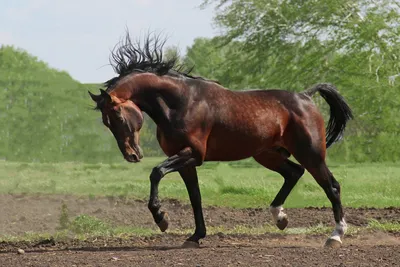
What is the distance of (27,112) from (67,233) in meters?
26.9

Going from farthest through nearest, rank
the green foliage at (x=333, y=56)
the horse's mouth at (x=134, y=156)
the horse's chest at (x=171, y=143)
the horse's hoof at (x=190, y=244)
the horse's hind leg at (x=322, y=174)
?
the green foliage at (x=333, y=56) < the horse's hind leg at (x=322, y=174) < the horse's hoof at (x=190, y=244) < the horse's chest at (x=171, y=143) < the horse's mouth at (x=134, y=156)

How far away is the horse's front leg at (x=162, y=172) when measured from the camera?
27.3 feet

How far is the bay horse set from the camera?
845 centimetres

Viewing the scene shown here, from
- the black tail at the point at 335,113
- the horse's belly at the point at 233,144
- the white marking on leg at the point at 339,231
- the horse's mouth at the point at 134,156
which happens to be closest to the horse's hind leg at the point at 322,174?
the white marking on leg at the point at 339,231

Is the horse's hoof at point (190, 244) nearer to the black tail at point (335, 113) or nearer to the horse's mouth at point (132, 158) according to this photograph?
the horse's mouth at point (132, 158)

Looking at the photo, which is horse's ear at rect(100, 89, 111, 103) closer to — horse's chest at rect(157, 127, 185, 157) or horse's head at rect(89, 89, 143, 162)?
horse's head at rect(89, 89, 143, 162)

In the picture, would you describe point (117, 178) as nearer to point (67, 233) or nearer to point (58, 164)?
point (58, 164)

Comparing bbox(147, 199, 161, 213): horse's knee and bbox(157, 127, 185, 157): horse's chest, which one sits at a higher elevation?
bbox(157, 127, 185, 157): horse's chest

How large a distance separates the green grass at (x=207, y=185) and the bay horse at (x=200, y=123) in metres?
5.43

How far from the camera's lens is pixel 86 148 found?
89.5 ft

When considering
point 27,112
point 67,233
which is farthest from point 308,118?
point 27,112

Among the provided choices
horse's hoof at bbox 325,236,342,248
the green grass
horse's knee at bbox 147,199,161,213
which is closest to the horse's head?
horse's knee at bbox 147,199,161,213

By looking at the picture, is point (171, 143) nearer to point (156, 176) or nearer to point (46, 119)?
point (156, 176)

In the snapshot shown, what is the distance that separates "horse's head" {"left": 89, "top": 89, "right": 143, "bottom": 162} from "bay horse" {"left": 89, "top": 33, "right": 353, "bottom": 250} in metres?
0.01
